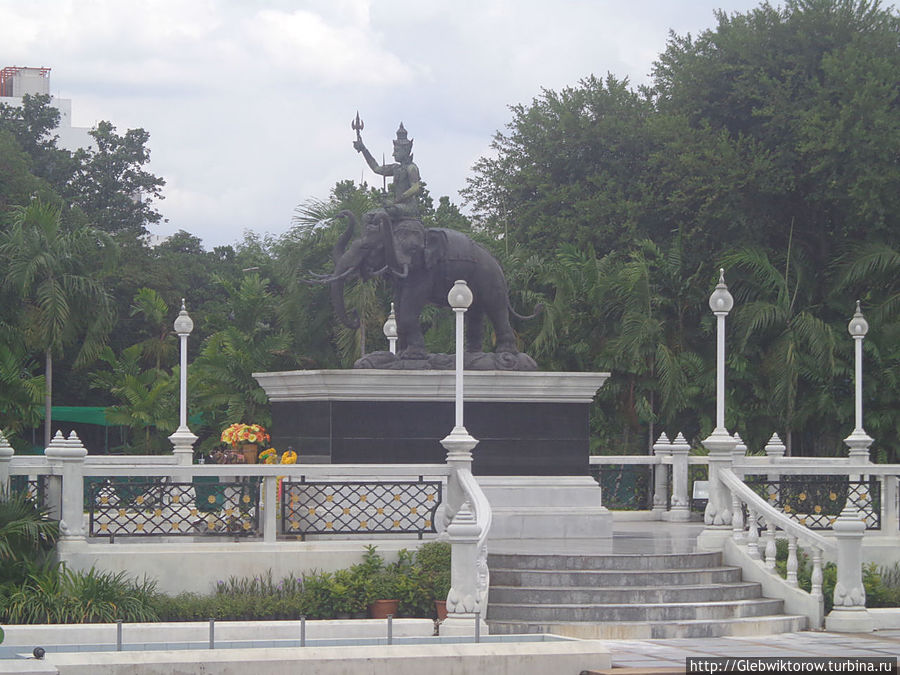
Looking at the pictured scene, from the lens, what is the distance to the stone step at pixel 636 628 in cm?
1478

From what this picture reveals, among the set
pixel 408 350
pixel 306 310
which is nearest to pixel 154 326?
pixel 306 310

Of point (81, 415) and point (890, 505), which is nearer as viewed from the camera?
point (890, 505)

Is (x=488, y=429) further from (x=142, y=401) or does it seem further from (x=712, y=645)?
(x=142, y=401)

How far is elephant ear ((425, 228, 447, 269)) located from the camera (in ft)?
65.9

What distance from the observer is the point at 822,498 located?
18516 mm

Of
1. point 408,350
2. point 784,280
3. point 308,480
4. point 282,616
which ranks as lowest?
point 282,616

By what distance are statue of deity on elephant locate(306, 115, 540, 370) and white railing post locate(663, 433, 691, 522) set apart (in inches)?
151

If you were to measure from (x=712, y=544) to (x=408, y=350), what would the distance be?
5.01 meters

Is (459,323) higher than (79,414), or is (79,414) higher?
(459,323)

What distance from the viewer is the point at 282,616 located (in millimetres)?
15586

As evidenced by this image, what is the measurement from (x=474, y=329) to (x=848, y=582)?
715cm

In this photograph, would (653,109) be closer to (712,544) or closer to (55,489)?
(712,544)

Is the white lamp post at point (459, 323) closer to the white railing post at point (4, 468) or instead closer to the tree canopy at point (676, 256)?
the white railing post at point (4, 468)

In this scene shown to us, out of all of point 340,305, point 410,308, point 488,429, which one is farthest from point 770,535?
point 340,305
